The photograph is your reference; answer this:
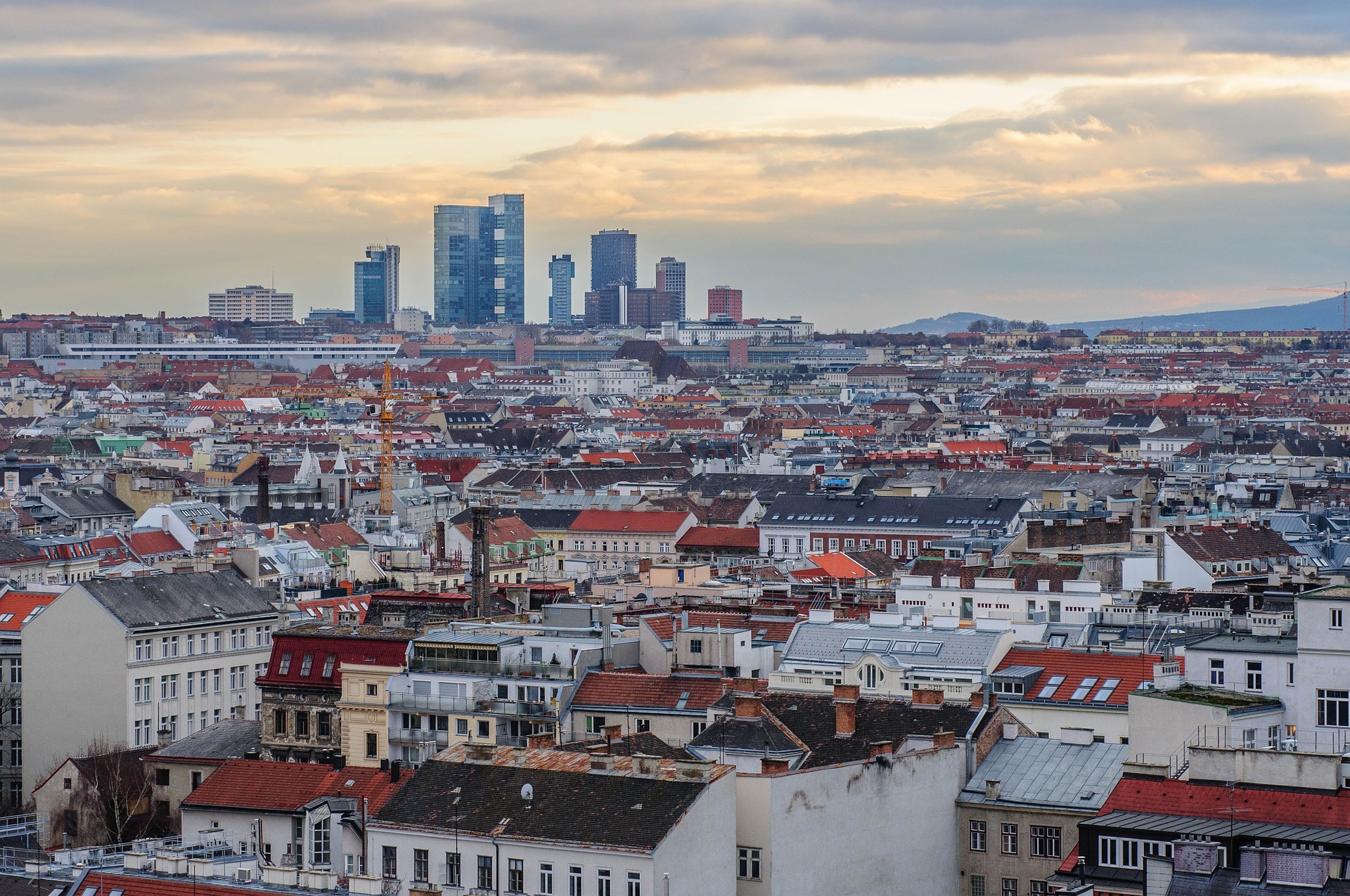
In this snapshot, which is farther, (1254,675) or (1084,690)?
(1084,690)

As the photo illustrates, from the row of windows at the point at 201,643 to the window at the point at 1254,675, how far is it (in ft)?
96.0

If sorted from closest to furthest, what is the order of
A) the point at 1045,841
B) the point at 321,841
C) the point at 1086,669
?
the point at 1045,841, the point at 321,841, the point at 1086,669

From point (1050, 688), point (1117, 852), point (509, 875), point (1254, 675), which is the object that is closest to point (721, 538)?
point (1050, 688)

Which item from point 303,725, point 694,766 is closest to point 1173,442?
point 303,725

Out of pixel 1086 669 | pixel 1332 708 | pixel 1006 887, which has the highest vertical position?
pixel 1332 708

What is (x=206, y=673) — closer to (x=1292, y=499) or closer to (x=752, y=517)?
(x=752, y=517)

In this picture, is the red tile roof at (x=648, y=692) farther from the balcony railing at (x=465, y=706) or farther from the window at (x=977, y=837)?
the window at (x=977, y=837)

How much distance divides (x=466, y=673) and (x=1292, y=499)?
74.7m

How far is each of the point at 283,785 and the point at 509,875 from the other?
345 inches

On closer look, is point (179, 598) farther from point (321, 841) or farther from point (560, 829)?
point (560, 829)

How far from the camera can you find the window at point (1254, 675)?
42.3m

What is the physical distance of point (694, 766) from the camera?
121ft

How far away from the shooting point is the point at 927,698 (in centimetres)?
4462

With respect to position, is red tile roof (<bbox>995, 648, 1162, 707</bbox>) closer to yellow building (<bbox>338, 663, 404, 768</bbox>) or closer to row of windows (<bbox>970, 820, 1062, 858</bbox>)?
row of windows (<bbox>970, 820, 1062, 858</bbox>)
